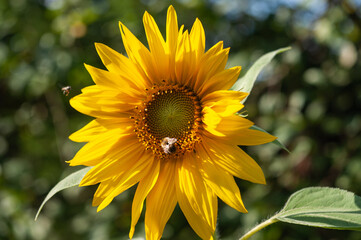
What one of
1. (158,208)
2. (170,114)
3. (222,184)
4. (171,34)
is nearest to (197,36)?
(171,34)

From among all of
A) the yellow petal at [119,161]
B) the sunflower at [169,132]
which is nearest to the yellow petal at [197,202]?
the sunflower at [169,132]


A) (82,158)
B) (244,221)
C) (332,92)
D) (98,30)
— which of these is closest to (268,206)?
(244,221)

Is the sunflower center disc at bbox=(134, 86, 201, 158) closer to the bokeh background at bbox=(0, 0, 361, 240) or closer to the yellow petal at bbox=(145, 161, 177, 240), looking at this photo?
the yellow petal at bbox=(145, 161, 177, 240)

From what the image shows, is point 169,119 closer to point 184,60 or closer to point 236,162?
point 184,60

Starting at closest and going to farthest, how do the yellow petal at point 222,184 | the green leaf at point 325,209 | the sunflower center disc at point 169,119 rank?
1. the green leaf at point 325,209
2. the yellow petal at point 222,184
3. the sunflower center disc at point 169,119

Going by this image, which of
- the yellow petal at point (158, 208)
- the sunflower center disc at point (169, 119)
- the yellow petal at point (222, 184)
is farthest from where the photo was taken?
the sunflower center disc at point (169, 119)

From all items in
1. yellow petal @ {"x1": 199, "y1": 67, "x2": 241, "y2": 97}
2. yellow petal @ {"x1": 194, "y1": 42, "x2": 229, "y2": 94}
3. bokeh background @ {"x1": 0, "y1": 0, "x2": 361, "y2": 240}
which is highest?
yellow petal @ {"x1": 194, "y1": 42, "x2": 229, "y2": 94}

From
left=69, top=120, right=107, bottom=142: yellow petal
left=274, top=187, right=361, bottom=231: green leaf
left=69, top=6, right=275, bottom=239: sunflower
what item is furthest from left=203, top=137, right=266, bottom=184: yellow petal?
left=69, top=120, right=107, bottom=142: yellow petal

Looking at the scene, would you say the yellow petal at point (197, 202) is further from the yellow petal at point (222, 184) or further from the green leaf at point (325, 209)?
the green leaf at point (325, 209)

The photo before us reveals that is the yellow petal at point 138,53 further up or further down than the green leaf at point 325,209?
further up
